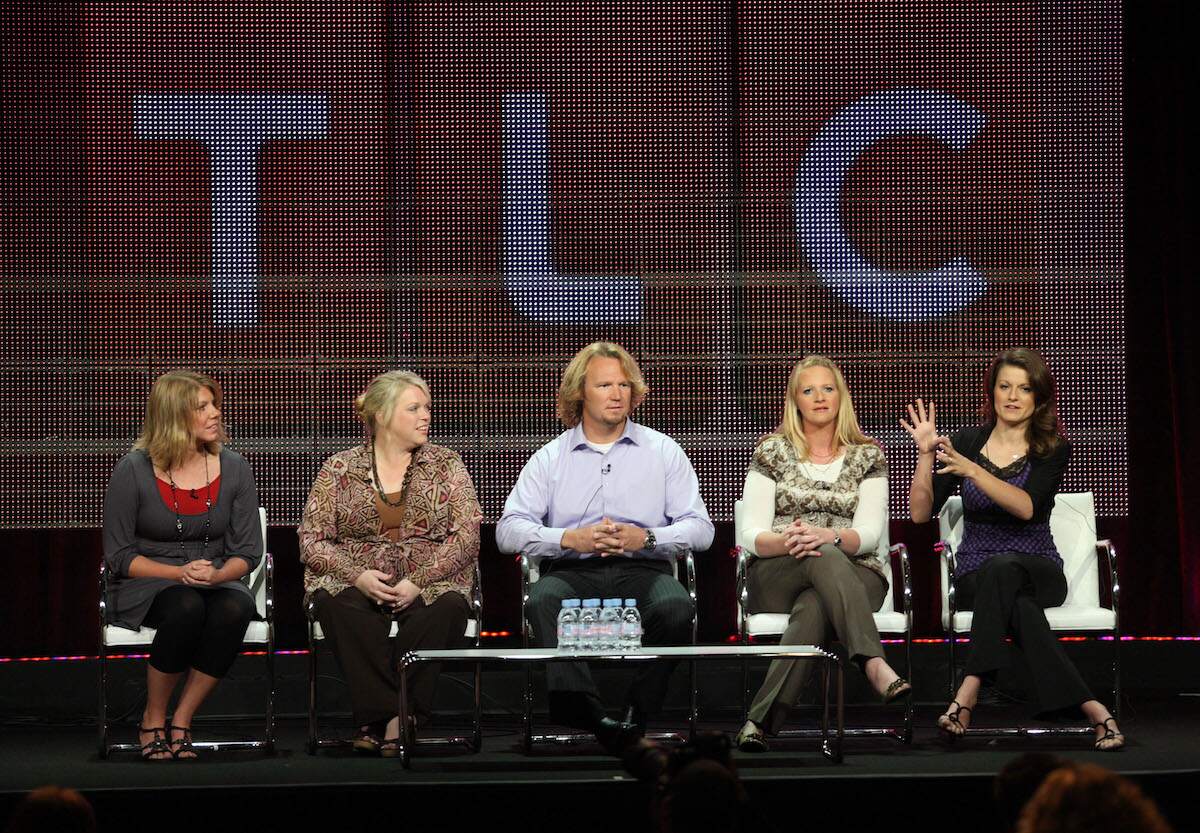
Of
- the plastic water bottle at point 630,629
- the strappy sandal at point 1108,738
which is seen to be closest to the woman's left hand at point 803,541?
the plastic water bottle at point 630,629

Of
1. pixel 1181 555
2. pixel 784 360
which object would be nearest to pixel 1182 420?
pixel 1181 555

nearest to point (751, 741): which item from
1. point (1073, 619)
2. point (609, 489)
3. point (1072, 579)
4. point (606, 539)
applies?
point (606, 539)

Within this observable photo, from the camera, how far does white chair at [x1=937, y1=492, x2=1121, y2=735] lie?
4.82 meters

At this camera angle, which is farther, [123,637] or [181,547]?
[181,547]

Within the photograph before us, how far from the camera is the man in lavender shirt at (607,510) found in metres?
4.80

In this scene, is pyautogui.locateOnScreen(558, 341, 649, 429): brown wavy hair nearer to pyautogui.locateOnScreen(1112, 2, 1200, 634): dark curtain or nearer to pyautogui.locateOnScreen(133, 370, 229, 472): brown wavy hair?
pyautogui.locateOnScreen(133, 370, 229, 472): brown wavy hair

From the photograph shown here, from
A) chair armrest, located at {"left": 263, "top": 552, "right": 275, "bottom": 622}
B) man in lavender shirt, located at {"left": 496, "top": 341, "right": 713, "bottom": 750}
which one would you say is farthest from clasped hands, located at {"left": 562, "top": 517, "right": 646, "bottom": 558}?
chair armrest, located at {"left": 263, "top": 552, "right": 275, "bottom": 622}

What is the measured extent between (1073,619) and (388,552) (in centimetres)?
223

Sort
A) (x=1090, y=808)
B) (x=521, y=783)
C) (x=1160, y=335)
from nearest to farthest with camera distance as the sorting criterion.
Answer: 1. (x=1090, y=808)
2. (x=521, y=783)
3. (x=1160, y=335)

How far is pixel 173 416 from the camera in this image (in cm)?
489

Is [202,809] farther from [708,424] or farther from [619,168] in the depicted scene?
[619,168]

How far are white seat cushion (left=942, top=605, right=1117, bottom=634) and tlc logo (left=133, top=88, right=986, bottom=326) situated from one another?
4.96 ft

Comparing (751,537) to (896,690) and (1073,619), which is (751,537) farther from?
(1073,619)

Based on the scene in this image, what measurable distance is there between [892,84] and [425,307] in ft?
6.77
